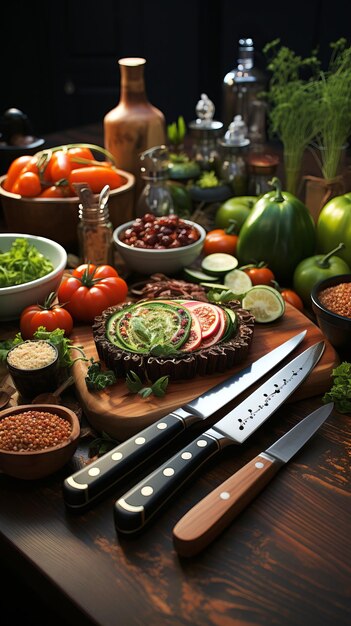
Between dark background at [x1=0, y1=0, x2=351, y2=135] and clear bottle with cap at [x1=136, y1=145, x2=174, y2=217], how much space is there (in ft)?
9.02

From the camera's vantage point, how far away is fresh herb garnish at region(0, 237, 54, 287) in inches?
58.9

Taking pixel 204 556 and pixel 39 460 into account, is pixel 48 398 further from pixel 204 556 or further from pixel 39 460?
pixel 204 556

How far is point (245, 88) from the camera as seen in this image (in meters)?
2.36

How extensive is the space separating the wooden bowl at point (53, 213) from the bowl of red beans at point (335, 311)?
736mm

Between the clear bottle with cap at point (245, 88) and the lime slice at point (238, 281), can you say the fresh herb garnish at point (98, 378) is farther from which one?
the clear bottle with cap at point (245, 88)

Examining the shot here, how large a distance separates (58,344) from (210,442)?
405mm

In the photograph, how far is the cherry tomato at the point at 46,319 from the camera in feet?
4.56

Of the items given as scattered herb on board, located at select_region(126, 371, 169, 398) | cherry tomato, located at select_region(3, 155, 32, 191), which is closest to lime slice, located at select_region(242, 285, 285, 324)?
scattered herb on board, located at select_region(126, 371, 169, 398)

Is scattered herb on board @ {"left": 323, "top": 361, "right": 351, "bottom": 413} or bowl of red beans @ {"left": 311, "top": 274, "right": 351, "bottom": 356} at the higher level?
bowl of red beans @ {"left": 311, "top": 274, "right": 351, "bottom": 356}

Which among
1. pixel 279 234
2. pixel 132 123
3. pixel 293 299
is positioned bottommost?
pixel 293 299

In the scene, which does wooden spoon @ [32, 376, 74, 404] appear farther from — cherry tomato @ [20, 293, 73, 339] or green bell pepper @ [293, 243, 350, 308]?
green bell pepper @ [293, 243, 350, 308]

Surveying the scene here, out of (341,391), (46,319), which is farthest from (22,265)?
(341,391)

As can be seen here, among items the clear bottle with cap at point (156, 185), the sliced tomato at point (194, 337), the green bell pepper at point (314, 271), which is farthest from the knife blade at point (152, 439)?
the clear bottle with cap at point (156, 185)

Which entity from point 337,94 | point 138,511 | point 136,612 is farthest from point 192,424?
point 337,94
